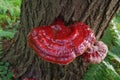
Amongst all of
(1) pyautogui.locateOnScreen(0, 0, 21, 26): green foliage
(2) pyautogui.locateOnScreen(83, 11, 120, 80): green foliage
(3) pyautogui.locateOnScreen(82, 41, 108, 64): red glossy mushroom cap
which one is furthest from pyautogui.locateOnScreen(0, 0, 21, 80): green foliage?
(3) pyautogui.locateOnScreen(82, 41, 108, 64): red glossy mushroom cap

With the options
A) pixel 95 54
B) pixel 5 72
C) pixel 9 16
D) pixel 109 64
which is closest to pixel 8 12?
pixel 9 16

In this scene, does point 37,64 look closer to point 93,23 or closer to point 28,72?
point 28,72

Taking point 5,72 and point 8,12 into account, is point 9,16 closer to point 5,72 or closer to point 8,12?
point 8,12

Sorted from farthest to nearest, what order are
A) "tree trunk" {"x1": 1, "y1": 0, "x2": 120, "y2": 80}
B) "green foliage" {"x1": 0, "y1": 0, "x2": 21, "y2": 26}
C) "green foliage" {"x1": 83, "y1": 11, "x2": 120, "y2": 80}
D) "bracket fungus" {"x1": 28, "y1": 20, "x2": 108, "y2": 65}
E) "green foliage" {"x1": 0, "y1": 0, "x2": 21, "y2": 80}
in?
"green foliage" {"x1": 0, "y1": 0, "x2": 21, "y2": 26}, "green foliage" {"x1": 0, "y1": 0, "x2": 21, "y2": 80}, "green foliage" {"x1": 83, "y1": 11, "x2": 120, "y2": 80}, "tree trunk" {"x1": 1, "y1": 0, "x2": 120, "y2": 80}, "bracket fungus" {"x1": 28, "y1": 20, "x2": 108, "y2": 65}

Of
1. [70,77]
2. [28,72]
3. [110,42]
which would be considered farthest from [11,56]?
[110,42]

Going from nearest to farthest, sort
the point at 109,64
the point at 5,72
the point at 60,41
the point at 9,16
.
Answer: the point at 60,41 < the point at 109,64 < the point at 5,72 < the point at 9,16

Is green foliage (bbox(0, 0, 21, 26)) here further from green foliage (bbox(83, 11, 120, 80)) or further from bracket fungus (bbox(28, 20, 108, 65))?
bracket fungus (bbox(28, 20, 108, 65))

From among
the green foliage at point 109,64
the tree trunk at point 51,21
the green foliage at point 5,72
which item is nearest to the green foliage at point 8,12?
the tree trunk at point 51,21
